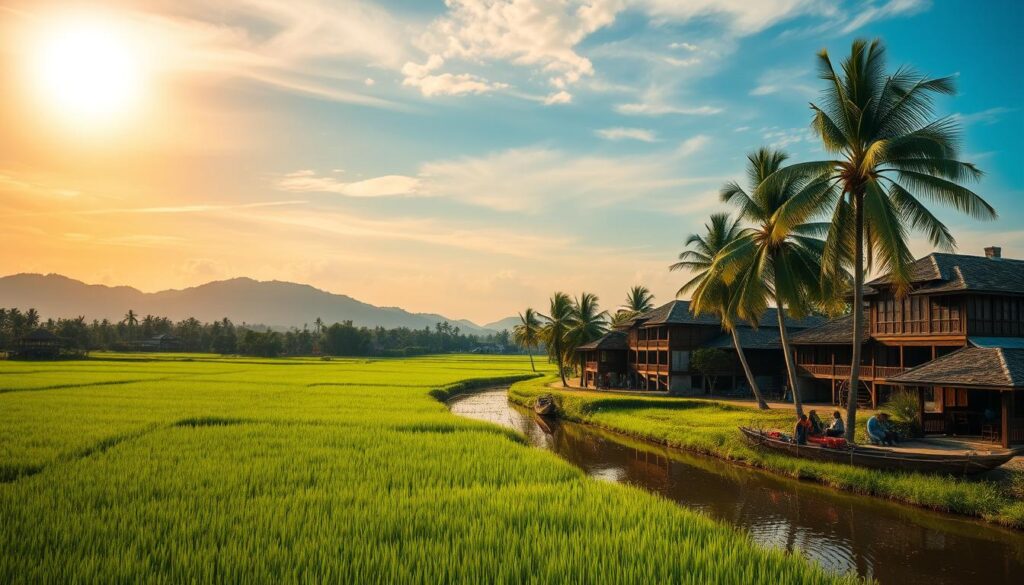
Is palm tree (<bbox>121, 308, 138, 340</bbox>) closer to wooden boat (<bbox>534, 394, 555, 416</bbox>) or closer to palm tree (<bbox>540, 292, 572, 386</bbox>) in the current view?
palm tree (<bbox>540, 292, 572, 386</bbox>)

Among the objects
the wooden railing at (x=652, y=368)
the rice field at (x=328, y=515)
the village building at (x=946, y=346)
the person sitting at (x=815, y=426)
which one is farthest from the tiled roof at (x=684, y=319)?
the rice field at (x=328, y=515)

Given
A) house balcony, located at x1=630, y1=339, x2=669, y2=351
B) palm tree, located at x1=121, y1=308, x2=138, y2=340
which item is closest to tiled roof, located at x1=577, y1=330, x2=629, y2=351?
house balcony, located at x1=630, y1=339, x2=669, y2=351

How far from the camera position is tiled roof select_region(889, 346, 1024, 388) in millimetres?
19297

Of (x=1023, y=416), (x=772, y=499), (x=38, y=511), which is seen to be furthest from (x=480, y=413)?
(x=38, y=511)

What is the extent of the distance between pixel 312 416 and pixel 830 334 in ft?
89.9

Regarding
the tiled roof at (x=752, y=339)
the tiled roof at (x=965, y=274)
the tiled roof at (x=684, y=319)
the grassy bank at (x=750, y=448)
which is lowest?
the grassy bank at (x=750, y=448)

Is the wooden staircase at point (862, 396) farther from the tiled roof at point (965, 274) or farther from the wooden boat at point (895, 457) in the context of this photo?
the wooden boat at point (895, 457)

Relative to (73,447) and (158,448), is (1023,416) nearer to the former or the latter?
(158,448)

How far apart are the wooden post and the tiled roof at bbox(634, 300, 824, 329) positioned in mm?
23383

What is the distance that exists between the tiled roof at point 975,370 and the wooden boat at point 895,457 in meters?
2.43

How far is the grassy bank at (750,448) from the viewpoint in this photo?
15.0 meters

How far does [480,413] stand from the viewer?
125 ft

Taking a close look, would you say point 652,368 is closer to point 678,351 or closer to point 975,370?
point 678,351

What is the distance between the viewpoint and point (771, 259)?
26688mm
